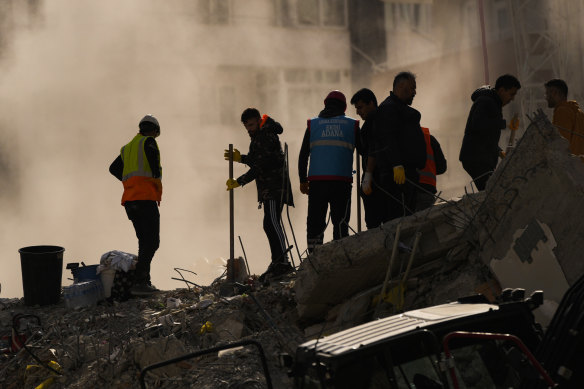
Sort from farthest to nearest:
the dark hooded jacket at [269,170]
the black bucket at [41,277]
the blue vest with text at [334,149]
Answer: the black bucket at [41,277] < the dark hooded jacket at [269,170] < the blue vest with text at [334,149]

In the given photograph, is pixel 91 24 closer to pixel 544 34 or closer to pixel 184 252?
pixel 184 252

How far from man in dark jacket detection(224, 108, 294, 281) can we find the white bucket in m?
1.55

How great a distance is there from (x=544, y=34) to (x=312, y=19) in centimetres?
1169

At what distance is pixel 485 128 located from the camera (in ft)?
26.0

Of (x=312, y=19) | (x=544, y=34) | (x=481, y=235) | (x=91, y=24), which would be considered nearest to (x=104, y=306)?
(x=481, y=235)

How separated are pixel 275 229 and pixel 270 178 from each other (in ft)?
1.64

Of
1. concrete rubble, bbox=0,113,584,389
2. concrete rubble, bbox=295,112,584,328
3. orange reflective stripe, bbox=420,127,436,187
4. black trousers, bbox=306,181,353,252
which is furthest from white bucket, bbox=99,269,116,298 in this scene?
orange reflective stripe, bbox=420,127,436,187

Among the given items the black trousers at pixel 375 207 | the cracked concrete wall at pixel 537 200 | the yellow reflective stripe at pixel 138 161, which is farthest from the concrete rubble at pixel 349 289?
the yellow reflective stripe at pixel 138 161

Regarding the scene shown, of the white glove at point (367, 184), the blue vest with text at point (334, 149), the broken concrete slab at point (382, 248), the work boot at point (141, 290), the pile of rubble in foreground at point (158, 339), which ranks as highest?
the blue vest with text at point (334, 149)

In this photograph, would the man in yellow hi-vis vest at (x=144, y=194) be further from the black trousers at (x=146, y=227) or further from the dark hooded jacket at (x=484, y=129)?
the dark hooded jacket at (x=484, y=129)

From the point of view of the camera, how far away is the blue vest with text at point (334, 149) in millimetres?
8273

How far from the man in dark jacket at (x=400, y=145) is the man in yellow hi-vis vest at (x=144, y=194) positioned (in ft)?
7.97

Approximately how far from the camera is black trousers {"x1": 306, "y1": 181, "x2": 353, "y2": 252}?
8305 millimetres

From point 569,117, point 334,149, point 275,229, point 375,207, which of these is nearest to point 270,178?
point 275,229
